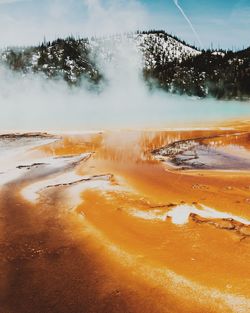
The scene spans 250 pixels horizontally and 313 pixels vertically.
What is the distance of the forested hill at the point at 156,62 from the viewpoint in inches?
3046

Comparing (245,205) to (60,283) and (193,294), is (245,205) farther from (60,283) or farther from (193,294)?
(60,283)

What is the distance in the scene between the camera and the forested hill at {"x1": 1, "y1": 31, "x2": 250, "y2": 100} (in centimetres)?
7738

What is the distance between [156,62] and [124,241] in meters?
121

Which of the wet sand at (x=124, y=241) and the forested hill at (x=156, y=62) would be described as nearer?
the wet sand at (x=124, y=241)

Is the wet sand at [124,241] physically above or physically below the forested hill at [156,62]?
below

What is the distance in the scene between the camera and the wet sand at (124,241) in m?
3.78

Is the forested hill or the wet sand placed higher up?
the forested hill

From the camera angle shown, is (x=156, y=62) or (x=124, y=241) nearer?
(x=124, y=241)

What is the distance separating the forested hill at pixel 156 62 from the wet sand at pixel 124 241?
202 feet

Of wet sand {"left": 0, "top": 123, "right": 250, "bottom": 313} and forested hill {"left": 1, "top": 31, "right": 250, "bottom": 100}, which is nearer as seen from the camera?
wet sand {"left": 0, "top": 123, "right": 250, "bottom": 313}

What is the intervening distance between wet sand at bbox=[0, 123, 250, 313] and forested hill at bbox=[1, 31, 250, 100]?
61.6 metres

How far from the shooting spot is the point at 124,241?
5.13 metres

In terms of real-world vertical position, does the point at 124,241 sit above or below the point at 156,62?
below

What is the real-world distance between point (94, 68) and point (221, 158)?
10420 centimetres
